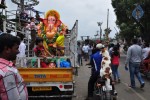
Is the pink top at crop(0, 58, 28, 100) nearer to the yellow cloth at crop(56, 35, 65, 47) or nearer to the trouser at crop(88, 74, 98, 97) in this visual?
the trouser at crop(88, 74, 98, 97)

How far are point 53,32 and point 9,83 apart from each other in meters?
9.23

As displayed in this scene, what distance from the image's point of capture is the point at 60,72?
362 inches

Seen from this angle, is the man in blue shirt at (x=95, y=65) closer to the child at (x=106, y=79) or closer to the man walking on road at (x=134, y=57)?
the child at (x=106, y=79)

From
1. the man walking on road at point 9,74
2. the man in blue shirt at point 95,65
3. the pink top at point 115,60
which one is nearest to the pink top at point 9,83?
the man walking on road at point 9,74

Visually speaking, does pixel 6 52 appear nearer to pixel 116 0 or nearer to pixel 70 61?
pixel 70 61

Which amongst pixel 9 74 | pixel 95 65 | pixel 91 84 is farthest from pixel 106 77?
pixel 9 74

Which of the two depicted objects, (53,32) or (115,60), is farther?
(115,60)

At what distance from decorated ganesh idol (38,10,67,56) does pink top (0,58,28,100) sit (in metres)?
8.29

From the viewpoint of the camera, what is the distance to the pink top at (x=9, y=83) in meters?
3.36

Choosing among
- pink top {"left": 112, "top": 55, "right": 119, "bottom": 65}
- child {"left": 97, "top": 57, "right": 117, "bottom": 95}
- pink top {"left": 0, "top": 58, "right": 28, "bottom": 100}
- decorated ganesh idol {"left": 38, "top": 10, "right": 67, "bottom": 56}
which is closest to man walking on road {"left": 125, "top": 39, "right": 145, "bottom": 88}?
pink top {"left": 112, "top": 55, "right": 119, "bottom": 65}

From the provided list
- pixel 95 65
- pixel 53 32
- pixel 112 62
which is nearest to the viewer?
pixel 95 65

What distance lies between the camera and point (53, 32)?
494 inches

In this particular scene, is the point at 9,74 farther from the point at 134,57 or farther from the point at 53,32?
the point at 134,57

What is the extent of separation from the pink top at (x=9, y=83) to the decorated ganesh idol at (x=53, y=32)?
829cm
